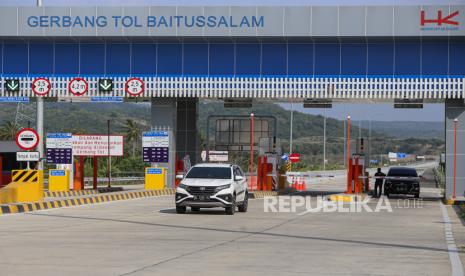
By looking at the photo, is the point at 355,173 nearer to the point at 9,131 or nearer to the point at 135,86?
the point at 135,86

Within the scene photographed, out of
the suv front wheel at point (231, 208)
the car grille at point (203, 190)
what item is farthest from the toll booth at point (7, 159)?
the car grille at point (203, 190)

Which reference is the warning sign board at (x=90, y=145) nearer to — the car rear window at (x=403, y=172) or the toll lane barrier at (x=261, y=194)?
the toll lane barrier at (x=261, y=194)

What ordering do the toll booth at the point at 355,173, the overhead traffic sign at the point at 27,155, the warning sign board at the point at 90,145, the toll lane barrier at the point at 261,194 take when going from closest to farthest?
1. the overhead traffic sign at the point at 27,155
2. the toll lane barrier at the point at 261,194
3. the toll booth at the point at 355,173
4. the warning sign board at the point at 90,145

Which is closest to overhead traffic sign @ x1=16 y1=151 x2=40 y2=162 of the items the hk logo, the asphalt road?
the asphalt road

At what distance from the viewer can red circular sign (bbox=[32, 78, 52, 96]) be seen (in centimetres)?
4678

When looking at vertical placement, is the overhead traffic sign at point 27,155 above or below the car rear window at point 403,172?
above

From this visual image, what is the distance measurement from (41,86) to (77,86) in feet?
5.38

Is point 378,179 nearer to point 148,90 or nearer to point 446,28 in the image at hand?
point 446,28

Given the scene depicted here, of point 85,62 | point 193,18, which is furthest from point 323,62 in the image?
point 85,62

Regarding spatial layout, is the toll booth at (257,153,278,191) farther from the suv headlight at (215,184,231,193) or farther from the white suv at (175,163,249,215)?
the suv headlight at (215,184,231,193)

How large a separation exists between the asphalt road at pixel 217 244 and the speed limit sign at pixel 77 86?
16.8 meters

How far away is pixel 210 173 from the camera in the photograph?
3098 centimetres

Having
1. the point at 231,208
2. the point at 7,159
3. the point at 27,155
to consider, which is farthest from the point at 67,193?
the point at 231,208

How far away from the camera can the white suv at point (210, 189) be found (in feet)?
97.7
